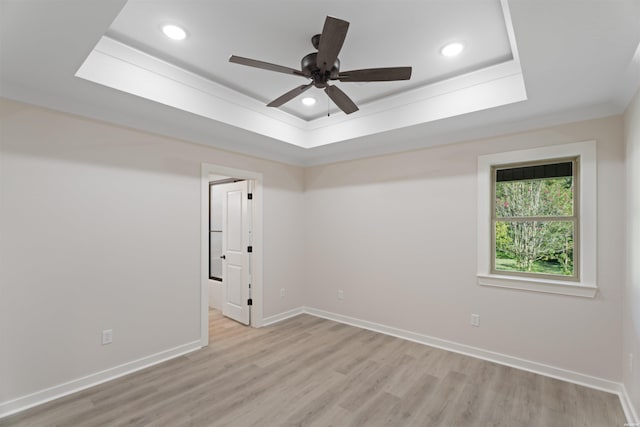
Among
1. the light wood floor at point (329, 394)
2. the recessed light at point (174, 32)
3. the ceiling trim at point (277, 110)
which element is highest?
the recessed light at point (174, 32)

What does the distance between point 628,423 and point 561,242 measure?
4.89ft

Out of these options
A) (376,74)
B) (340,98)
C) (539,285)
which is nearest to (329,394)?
(539,285)

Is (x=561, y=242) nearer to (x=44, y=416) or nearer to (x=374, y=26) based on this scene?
(x=374, y=26)

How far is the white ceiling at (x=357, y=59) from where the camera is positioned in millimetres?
1641

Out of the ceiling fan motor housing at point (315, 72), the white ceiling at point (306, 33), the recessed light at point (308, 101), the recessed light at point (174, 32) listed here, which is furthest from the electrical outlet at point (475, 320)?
the recessed light at point (174, 32)

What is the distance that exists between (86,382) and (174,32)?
304 centimetres

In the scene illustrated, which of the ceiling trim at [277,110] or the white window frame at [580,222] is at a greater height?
the ceiling trim at [277,110]

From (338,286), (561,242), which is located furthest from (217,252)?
(561,242)

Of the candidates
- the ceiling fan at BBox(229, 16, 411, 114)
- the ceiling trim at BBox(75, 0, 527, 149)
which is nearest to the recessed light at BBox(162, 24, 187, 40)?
the ceiling trim at BBox(75, 0, 527, 149)

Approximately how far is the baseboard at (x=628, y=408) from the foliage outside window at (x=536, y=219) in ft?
3.12

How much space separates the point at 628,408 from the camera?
91.0 inches

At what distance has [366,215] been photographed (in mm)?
4266

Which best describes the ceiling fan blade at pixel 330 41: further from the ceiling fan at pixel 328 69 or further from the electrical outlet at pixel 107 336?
the electrical outlet at pixel 107 336

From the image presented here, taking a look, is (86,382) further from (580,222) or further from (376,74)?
(580,222)
